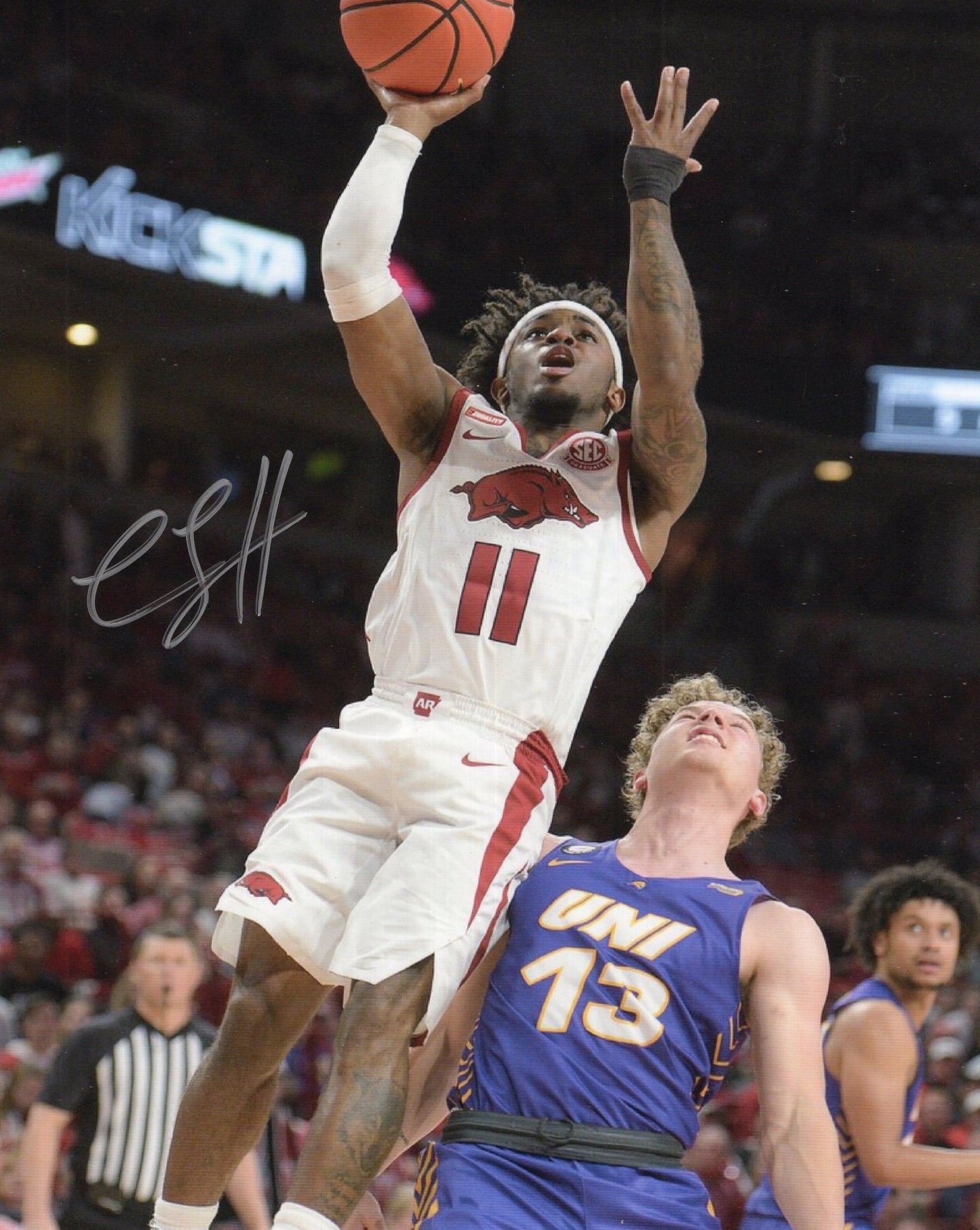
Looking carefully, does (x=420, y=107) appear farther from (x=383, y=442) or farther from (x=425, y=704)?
(x=383, y=442)

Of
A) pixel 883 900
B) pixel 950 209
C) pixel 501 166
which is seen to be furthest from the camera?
pixel 950 209

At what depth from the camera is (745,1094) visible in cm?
647

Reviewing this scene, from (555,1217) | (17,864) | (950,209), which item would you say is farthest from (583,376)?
(950,209)

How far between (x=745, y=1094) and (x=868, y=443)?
5042 millimetres

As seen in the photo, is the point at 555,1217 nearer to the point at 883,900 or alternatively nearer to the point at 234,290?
the point at 883,900

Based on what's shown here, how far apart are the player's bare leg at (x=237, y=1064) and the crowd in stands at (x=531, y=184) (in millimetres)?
4742

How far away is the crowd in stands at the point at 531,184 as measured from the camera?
8.57 metres

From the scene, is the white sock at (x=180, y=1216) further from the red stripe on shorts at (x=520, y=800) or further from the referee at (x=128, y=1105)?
the referee at (x=128, y=1105)

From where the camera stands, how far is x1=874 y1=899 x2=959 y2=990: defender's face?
405 centimetres

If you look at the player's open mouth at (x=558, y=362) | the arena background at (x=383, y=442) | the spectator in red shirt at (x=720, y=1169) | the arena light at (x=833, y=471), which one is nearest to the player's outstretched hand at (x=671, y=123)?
the player's open mouth at (x=558, y=362)

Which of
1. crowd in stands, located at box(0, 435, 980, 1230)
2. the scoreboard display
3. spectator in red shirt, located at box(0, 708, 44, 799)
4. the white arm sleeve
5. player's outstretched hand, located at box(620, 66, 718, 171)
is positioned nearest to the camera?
the white arm sleeve

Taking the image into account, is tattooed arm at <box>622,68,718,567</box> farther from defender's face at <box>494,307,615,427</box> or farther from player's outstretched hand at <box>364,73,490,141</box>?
player's outstretched hand at <box>364,73,490,141</box>

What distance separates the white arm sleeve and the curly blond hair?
41.6 inches

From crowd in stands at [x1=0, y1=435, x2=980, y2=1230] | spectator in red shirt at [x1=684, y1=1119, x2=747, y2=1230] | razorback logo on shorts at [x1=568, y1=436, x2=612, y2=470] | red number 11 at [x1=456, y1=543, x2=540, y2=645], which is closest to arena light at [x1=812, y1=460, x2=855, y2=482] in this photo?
crowd in stands at [x1=0, y1=435, x2=980, y2=1230]
